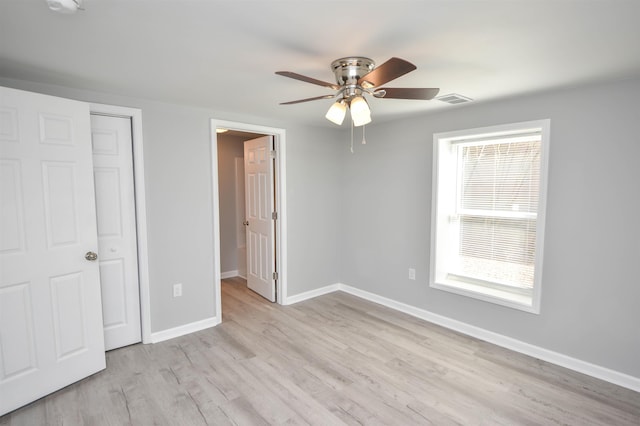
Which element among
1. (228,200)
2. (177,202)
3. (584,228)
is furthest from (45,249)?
(584,228)

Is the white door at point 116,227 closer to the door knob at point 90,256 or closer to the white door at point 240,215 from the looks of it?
the door knob at point 90,256

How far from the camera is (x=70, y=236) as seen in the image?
240 cm

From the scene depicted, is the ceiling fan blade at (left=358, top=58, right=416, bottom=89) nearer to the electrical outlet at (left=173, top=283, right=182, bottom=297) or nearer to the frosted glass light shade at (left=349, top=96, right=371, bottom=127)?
A: the frosted glass light shade at (left=349, top=96, right=371, bottom=127)

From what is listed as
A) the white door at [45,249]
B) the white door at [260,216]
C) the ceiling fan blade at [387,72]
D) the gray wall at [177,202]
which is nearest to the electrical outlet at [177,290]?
the gray wall at [177,202]

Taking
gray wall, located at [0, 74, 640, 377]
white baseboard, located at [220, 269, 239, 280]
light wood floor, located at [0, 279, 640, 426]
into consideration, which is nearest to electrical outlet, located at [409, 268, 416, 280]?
gray wall, located at [0, 74, 640, 377]

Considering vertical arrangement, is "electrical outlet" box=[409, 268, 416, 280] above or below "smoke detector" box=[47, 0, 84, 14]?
below

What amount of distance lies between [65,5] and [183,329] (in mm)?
2881

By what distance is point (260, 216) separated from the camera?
4.31m

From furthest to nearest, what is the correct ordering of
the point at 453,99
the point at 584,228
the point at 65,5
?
the point at 453,99, the point at 584,228, the point at 65,5

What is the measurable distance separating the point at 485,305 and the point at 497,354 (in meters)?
0.45

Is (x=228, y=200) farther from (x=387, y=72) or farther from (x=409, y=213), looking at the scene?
(x=387, y=72)

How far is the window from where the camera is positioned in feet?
9.59

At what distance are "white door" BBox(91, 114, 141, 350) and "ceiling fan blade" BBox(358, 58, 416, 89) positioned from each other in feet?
7.41

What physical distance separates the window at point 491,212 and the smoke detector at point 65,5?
121 inches
